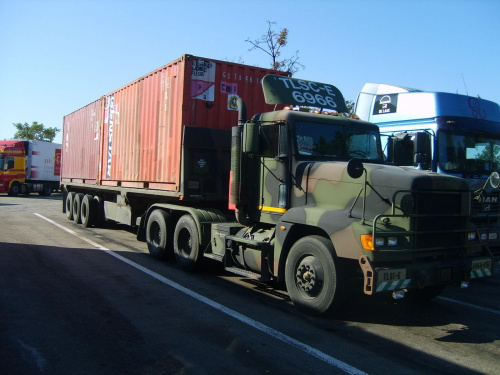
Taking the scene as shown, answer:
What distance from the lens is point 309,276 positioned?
5.74 meters

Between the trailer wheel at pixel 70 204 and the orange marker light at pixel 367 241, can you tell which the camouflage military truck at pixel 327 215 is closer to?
the orange marker light at pixel 367 241

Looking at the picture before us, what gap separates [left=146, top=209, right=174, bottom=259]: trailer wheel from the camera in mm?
9094

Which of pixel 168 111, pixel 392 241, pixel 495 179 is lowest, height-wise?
pixel 392 241

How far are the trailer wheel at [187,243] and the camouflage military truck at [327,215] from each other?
38 mm

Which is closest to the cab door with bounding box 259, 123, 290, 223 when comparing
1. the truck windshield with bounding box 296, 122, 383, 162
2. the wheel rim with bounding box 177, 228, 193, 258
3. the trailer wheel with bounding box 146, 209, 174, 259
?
the truck windshield with bounding box 296, 122, 383, 162

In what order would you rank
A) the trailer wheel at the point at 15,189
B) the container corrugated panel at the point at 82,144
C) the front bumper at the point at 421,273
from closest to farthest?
1. the front bumper at the point at 421,273
2. the container corrugated panel at the point at 82,144
3. the trailer wheel at the point at 15,189

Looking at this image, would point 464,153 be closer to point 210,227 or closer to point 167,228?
point 210,227

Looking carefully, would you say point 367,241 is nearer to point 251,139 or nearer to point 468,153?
point 251,139

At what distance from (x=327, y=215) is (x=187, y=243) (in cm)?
387

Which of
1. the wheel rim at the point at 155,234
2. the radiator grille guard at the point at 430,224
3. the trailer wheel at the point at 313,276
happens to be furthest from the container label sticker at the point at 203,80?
the radiator grille guard at the point at 430,224

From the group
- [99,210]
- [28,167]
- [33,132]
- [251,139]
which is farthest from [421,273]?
[33,132]

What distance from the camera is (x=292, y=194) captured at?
645cm

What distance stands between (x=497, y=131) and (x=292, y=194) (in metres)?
5.40

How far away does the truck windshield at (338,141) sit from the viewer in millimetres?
6535
